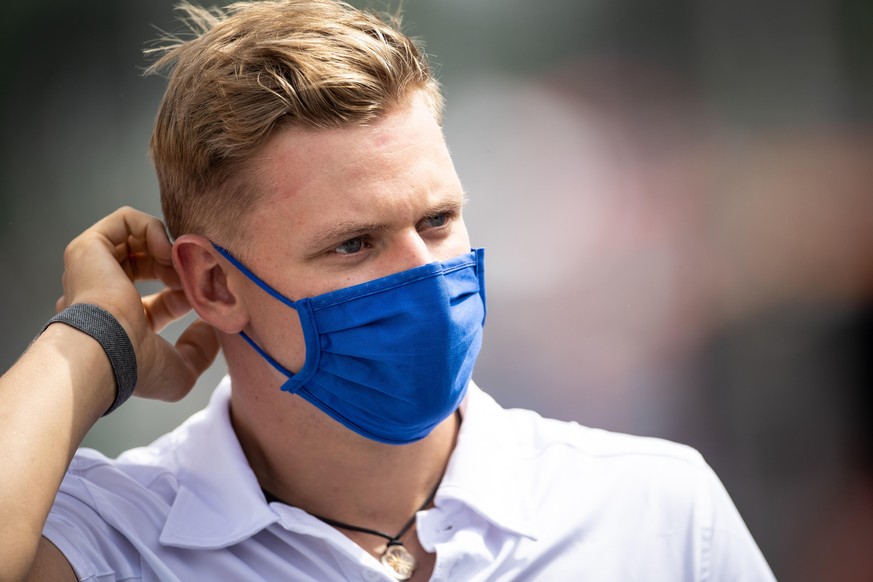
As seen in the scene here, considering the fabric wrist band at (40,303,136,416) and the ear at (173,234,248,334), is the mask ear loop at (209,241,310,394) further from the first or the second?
the fabric wrist band at (40,303,136,416)

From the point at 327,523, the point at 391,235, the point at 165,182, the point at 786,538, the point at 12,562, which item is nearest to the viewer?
the point at 12,562

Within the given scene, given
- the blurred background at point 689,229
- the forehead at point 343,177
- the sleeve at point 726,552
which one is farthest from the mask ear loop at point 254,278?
the blurred background at point 689,229

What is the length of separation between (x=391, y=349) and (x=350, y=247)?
250 millimetres

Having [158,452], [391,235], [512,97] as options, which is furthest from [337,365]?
[512,97]

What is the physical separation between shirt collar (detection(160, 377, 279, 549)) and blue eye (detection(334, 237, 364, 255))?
60 cm

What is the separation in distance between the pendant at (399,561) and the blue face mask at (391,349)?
268 mm

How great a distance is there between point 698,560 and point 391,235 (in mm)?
1061

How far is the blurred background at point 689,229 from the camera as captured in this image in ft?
12.5

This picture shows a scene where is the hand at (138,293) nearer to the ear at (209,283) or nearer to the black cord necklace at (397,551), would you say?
the ear at (209,283)

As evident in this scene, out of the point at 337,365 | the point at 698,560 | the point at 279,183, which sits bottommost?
the point at 698,560

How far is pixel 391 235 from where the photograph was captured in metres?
1.92

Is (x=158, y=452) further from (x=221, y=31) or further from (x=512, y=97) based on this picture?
(x=512, y=97)

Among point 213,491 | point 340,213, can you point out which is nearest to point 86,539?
point 213,491

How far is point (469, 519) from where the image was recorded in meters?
2.04
